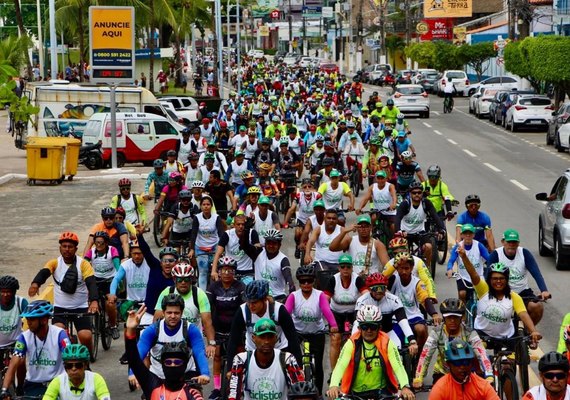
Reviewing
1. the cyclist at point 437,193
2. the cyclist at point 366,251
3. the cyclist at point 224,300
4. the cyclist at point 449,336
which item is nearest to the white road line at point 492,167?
the cyclist at point 437,193

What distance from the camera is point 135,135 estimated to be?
131 ft

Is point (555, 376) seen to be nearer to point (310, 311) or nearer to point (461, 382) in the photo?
point (461, 382)

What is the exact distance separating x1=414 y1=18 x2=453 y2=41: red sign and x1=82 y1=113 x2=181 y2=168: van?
71.5 meters

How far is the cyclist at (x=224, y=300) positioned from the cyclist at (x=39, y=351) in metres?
1.84

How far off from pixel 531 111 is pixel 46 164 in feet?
72.2

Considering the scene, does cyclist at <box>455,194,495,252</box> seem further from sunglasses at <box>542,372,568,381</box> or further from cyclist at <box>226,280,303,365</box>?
sunglasses at <box>542,372,568,381</box>

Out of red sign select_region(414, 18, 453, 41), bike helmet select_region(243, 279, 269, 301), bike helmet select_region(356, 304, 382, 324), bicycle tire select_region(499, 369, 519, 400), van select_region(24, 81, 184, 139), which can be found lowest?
bicycle tire select_region(499, 369, 519, 400)

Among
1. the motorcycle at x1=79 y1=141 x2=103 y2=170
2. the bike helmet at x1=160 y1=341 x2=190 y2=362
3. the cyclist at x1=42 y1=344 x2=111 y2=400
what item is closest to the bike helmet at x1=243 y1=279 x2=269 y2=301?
the cyclist at x1=42 y1=344 x2=111 y2=400

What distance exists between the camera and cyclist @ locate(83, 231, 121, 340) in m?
15.5

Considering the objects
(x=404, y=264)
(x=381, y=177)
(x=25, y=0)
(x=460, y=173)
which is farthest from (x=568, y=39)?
(x=25, y=0)

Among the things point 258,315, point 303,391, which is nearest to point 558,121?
point 258,315

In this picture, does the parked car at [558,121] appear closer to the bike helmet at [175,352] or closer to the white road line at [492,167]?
the white road line at [492,167]

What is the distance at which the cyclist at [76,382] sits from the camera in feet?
29.9

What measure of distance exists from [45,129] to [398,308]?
108 ft
